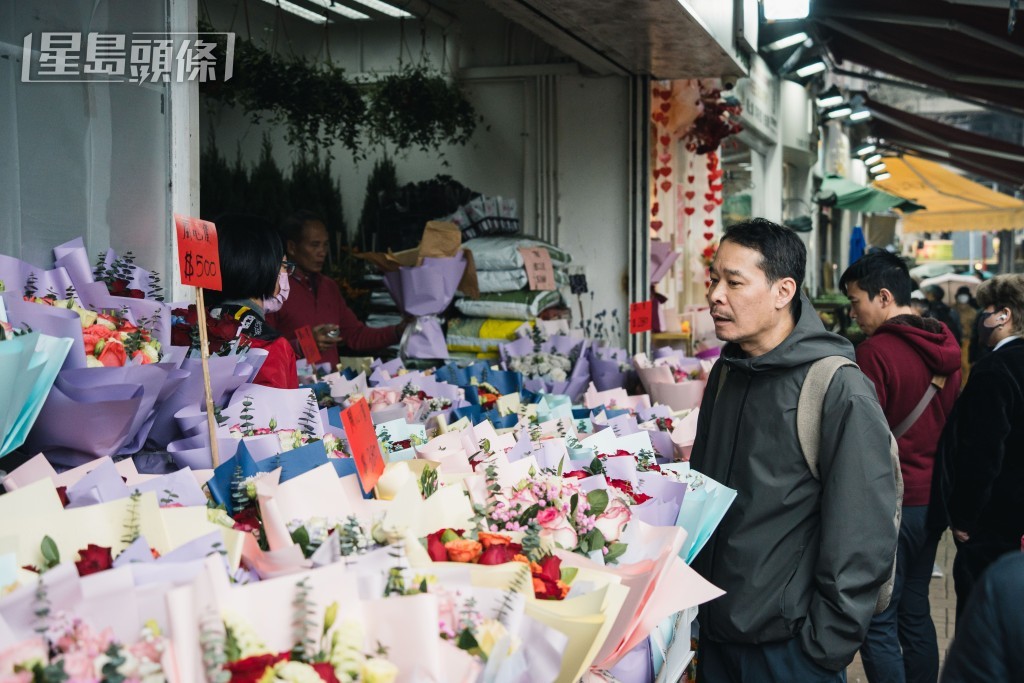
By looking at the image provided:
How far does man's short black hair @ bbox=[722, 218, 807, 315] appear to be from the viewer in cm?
247

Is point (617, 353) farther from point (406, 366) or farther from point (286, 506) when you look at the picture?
point (286, 506)

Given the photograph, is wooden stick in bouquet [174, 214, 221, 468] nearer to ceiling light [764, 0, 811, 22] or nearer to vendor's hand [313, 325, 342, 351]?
vendor's hand [313, 325, 342, 351]

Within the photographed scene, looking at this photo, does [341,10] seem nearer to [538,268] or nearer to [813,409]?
[538,268]

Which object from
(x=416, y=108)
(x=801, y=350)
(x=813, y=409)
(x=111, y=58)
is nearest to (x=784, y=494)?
(x=813, y=409)

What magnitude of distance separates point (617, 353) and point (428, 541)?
345 centimetres

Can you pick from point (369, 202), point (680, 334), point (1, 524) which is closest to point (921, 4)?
point (680, 334)

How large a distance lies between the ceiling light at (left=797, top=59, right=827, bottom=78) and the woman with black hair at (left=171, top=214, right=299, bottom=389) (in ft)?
28.0

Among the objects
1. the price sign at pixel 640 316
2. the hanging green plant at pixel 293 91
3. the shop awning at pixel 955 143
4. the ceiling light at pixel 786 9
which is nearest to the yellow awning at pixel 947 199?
the shop awning at pixel 955 143

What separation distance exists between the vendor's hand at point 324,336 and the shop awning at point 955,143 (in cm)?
1160

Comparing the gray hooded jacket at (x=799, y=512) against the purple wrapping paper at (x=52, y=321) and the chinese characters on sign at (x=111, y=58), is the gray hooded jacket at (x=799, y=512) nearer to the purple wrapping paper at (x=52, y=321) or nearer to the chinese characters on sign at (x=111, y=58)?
the purple wrapping paper at (x=52, y=321)

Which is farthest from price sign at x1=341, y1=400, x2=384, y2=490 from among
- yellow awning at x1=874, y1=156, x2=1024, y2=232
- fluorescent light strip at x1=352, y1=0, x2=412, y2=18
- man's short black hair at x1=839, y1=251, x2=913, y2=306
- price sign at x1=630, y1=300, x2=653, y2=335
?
yellow awning at x1=874, y1=156, x2=1024, y2=232

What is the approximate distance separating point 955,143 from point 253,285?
1387cm

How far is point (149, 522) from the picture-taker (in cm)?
159

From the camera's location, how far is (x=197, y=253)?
230cm
